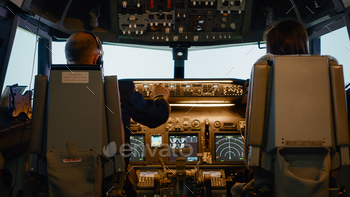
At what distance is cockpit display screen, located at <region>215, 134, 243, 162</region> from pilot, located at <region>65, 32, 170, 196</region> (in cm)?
109

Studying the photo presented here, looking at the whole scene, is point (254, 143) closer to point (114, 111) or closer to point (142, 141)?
point (114, 111)

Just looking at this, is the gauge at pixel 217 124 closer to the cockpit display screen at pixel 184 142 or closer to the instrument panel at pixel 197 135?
the instrument panel at pixel 197 135

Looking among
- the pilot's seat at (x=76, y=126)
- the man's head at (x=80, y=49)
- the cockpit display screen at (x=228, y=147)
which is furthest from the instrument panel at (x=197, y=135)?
the pilot's seat at (x=76, y=126)

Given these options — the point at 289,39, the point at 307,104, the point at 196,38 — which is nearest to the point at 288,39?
the point at 289,39

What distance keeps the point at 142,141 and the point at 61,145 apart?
1373 millimetres

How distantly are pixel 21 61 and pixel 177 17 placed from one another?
129cm

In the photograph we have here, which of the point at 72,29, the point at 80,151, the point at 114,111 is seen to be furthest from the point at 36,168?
the point at 72,29

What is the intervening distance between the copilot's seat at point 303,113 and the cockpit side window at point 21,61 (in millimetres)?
1595

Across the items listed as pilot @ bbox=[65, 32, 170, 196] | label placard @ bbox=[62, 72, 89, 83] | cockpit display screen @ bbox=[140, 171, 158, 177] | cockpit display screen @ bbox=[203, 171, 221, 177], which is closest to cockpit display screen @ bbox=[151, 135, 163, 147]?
cockpit display screen @ bbox=[140, 171, 158, 177]

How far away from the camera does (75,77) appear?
1.29 m

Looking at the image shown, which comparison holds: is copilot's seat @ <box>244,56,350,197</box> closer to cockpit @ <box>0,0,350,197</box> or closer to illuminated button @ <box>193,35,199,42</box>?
cockpit @ <box>0,0,350,197</box>

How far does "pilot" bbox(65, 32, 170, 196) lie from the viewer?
150 centimetres

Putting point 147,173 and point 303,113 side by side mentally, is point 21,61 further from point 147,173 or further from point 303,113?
point 303,113

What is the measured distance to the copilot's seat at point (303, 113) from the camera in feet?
4.04
